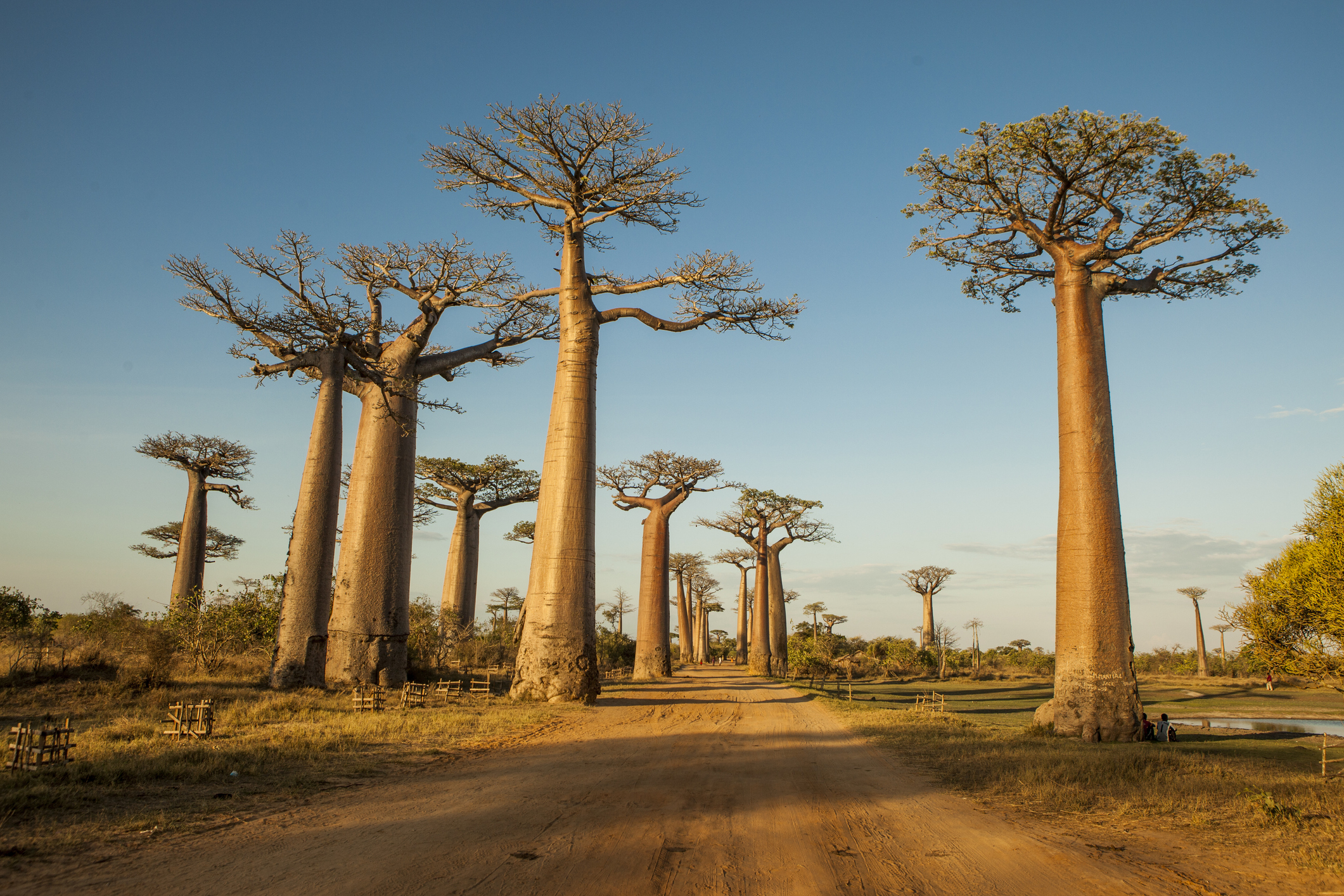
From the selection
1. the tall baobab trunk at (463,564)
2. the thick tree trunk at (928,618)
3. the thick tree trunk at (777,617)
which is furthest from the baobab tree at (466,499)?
the thick tree trunk at (928,618)

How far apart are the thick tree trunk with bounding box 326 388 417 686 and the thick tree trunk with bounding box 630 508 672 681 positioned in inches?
417

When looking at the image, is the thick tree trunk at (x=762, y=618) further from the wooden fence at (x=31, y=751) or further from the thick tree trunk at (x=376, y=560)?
the wooden fence at (x=31, y=751)

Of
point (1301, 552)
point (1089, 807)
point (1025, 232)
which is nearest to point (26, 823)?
point (1089, 807)

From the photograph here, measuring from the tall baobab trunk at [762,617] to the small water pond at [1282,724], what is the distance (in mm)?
17423

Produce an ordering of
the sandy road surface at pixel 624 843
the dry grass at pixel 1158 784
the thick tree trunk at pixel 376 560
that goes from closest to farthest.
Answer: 1. the sandy road surface at pixel 624 843
2. the dry grass at pixel 1158 784
3. the thick tree trunk at pixel 376 560

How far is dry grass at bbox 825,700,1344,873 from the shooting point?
5.16 metres

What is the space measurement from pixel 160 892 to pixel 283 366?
1464 cm

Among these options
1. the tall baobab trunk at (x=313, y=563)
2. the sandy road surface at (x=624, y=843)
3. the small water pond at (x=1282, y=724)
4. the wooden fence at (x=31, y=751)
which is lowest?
the small water pond at (x=1282, y=724)

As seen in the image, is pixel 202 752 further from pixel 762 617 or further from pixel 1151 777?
pixel 762 617

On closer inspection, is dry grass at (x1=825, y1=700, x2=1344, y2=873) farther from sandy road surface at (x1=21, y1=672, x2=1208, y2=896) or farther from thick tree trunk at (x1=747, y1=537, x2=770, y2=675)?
thick tree trunk at (x1=747, y1=537, x2=770, y2=675)

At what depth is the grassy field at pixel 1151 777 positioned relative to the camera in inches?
207

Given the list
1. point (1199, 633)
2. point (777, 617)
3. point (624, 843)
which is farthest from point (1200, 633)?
point (624, 843)

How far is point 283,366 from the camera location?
16172 millimetres

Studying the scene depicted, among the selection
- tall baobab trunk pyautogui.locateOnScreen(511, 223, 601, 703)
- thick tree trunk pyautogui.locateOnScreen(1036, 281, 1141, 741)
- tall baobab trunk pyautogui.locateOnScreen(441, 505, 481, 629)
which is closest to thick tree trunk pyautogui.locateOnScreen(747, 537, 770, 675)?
tall baobab trunk pyautogui.locateOnScreen(441, 505, 481, 629)
